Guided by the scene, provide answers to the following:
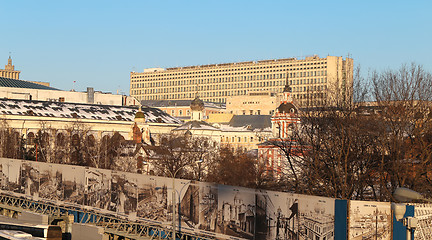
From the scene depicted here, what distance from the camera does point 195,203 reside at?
4759cm

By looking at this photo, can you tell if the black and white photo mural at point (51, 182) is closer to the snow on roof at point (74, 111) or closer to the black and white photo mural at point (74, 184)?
the black and white photo mural at point (74, 184)

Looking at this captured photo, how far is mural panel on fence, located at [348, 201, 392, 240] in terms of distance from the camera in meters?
36.7

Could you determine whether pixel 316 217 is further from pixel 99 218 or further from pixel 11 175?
pixel 11 175

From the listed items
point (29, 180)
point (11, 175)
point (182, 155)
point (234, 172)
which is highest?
point (182, 155)

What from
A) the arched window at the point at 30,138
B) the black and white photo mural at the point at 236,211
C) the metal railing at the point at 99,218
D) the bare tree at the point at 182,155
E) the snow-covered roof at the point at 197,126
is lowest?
the metal railing at the point at 99,218

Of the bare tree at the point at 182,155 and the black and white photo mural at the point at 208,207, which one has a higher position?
the bare tree at the point at 182,155

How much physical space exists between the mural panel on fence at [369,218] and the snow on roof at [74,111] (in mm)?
122058

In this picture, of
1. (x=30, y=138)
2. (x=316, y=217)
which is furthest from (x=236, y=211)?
(x=30, y=138)

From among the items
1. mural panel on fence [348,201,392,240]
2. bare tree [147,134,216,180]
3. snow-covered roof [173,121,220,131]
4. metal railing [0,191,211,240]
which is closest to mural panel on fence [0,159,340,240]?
metal railing [0,191,211,240]

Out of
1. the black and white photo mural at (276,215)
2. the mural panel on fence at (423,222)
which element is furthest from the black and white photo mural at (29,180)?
the mural panel on fence at (423,222)

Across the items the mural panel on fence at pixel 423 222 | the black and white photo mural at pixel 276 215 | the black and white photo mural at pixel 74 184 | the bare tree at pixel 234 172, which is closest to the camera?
the mural panel on fence at pixel 423 222

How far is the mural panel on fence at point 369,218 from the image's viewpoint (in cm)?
3672

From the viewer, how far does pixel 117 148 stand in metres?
132

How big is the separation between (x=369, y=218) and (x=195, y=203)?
13708mm
